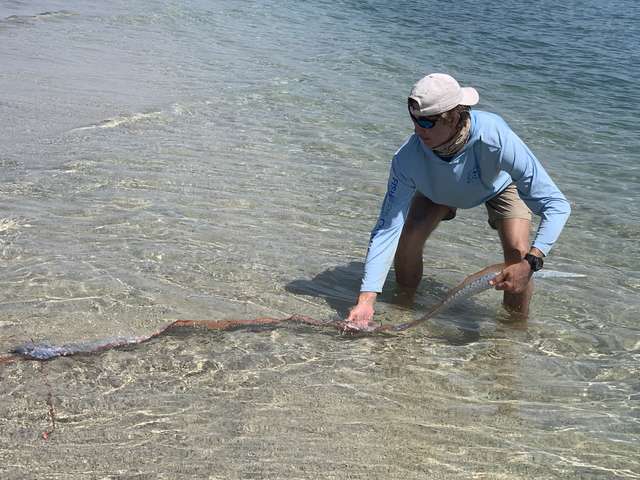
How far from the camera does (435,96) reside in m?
3.94

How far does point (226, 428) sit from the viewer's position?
11.9ft

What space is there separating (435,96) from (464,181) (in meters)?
0.82

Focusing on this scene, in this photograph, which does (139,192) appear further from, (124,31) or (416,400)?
(124,31)

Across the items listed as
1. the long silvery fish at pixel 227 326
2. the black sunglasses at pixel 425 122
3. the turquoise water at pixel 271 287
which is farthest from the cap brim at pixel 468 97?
the turquoise water at pixel 271 287

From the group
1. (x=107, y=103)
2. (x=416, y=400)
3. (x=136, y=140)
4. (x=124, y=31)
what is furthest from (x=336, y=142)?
(x=124, y=31)

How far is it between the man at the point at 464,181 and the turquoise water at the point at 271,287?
547 mm

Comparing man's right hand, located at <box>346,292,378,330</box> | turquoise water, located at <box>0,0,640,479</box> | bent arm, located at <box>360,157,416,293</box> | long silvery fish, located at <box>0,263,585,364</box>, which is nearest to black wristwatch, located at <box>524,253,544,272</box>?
long silvery fish, located at <box>0,263,585,364</box>

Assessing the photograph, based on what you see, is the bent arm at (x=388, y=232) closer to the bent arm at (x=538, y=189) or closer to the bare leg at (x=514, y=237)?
the bent arm at (x=538, y=189)

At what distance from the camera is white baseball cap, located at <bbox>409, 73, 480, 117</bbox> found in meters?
3.94

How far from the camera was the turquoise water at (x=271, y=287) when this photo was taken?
11.7 feet

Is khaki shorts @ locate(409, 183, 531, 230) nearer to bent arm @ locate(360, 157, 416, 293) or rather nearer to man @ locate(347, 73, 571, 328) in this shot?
man @ locate(347, 73, 571, 328)

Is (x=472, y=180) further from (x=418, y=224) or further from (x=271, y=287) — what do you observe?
(x=271, y=287)

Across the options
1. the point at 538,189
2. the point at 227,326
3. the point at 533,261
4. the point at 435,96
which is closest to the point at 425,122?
the point at 435,96

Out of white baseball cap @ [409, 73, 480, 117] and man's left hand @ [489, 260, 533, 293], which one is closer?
white baseball cap @ [409, 73, 480, 117]
